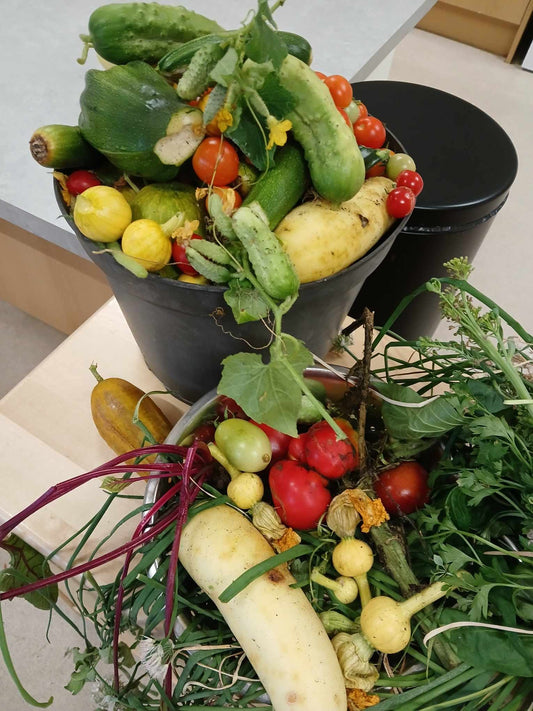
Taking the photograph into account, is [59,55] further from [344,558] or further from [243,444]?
[344,558]

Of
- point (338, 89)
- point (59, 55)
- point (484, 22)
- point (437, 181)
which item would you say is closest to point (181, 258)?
point (338, 89)

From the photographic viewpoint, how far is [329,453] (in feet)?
1.71

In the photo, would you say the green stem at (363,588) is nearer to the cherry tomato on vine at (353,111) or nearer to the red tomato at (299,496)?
the red tomato at (299,496)

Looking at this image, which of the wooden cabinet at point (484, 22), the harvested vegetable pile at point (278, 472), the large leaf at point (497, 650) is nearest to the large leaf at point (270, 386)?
the harvested vegetable pile at point (278, 472)

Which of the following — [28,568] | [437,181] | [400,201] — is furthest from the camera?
[437,181]

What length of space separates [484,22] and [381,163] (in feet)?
7.49

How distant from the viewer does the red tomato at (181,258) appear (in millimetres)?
476

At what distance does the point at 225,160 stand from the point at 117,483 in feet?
1.01

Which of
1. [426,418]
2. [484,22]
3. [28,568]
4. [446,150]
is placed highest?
[484,22]

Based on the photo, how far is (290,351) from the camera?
1.54 ft

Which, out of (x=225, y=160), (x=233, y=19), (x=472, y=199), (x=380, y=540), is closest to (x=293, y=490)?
(x=380, y=540)

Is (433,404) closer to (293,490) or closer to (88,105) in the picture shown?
(293,490)

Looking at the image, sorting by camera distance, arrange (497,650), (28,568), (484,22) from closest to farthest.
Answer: (497,650) < (28,568) < (484,22)

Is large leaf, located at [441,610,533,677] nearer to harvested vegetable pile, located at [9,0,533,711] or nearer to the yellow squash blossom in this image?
harvested vegetable pile, located at [9,0,533,711]
